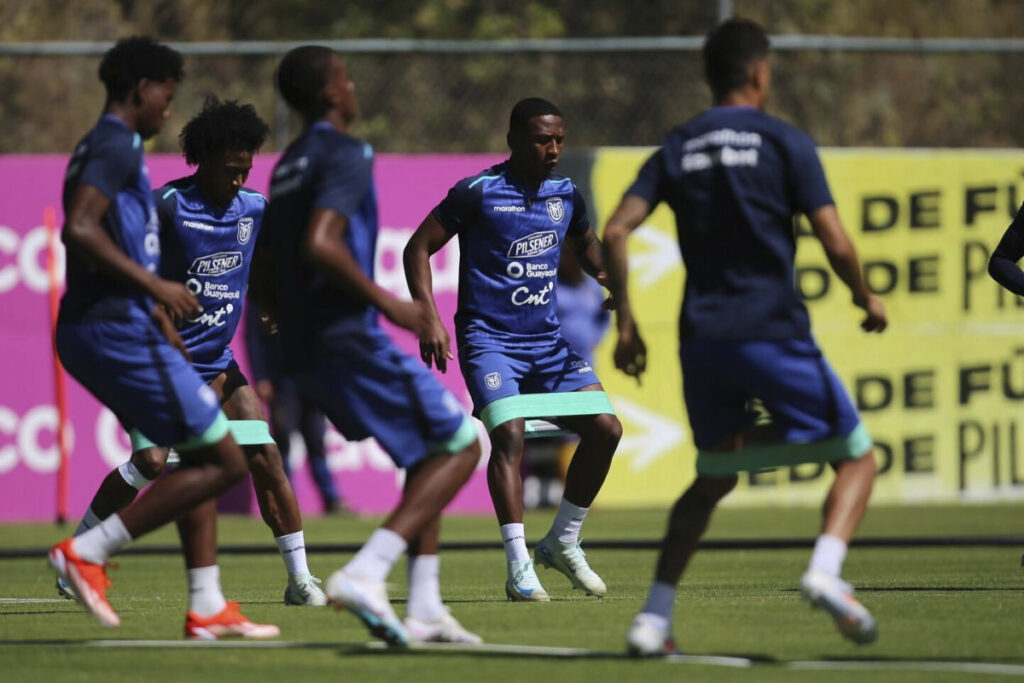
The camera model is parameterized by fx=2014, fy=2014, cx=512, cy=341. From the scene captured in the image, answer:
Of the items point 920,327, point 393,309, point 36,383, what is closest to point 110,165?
point 393,309

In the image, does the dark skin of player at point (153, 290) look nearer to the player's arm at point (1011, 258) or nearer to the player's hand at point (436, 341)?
the player's hand at point (436, 341)

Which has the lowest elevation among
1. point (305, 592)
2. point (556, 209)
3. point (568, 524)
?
point (305, 592)

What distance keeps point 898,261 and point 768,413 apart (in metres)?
12.2

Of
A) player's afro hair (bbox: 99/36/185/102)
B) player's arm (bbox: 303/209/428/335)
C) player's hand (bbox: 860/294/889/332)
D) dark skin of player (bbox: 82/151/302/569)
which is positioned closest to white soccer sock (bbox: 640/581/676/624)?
player's hand (bbox: 860/294/889/332)

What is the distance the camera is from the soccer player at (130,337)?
304 inches

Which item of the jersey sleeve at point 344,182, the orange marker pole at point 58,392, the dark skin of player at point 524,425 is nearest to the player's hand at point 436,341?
the jersey sleeve at point 344,182

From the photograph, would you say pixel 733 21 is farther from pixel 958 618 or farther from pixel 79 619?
pixel 79 619

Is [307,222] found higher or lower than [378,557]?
higher

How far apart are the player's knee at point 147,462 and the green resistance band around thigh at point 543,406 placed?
5.50 ft

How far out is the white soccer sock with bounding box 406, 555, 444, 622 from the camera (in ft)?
25.6

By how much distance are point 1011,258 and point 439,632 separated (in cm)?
442

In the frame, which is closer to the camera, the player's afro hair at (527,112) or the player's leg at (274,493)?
the player's leg at (274,493)

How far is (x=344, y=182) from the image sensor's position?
740cm

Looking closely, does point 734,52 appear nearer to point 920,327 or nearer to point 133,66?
point 133,66
